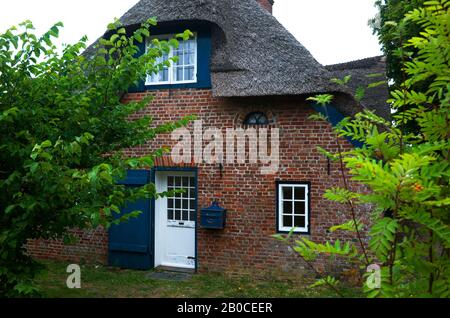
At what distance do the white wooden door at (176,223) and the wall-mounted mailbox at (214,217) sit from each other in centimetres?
59

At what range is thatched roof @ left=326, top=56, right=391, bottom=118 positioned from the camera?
9016 mm

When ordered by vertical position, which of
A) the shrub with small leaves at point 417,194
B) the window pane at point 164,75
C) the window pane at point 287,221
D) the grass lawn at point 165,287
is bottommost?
the grass lawn at point 165,287

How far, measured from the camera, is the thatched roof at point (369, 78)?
9.02 m

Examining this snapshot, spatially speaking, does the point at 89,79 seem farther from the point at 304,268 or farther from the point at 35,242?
the point at 35,242

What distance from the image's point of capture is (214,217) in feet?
26.7

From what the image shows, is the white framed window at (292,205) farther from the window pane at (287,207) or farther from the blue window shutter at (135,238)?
the blue window shutter at (135,238)

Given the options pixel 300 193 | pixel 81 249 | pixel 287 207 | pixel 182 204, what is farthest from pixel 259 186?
pixel 81 249

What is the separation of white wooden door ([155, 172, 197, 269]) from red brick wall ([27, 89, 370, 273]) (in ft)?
1.57

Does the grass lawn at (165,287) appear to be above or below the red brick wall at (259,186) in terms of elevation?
below

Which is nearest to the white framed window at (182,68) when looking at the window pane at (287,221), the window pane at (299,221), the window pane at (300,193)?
the window pane at (300,193)

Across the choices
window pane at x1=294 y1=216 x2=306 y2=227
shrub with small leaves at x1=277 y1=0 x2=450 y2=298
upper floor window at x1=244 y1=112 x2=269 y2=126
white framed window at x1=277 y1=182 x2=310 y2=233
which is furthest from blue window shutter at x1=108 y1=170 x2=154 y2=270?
shrub with small leaves at x1=277 y1=0 x2=450 y2=298

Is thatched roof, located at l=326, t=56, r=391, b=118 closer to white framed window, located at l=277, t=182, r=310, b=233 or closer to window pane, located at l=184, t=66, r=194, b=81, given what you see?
white framed window, located at l=277, t=182, r=310, b=233

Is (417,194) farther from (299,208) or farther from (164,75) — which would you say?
(164,75)

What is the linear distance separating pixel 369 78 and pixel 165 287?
7.65 metres
